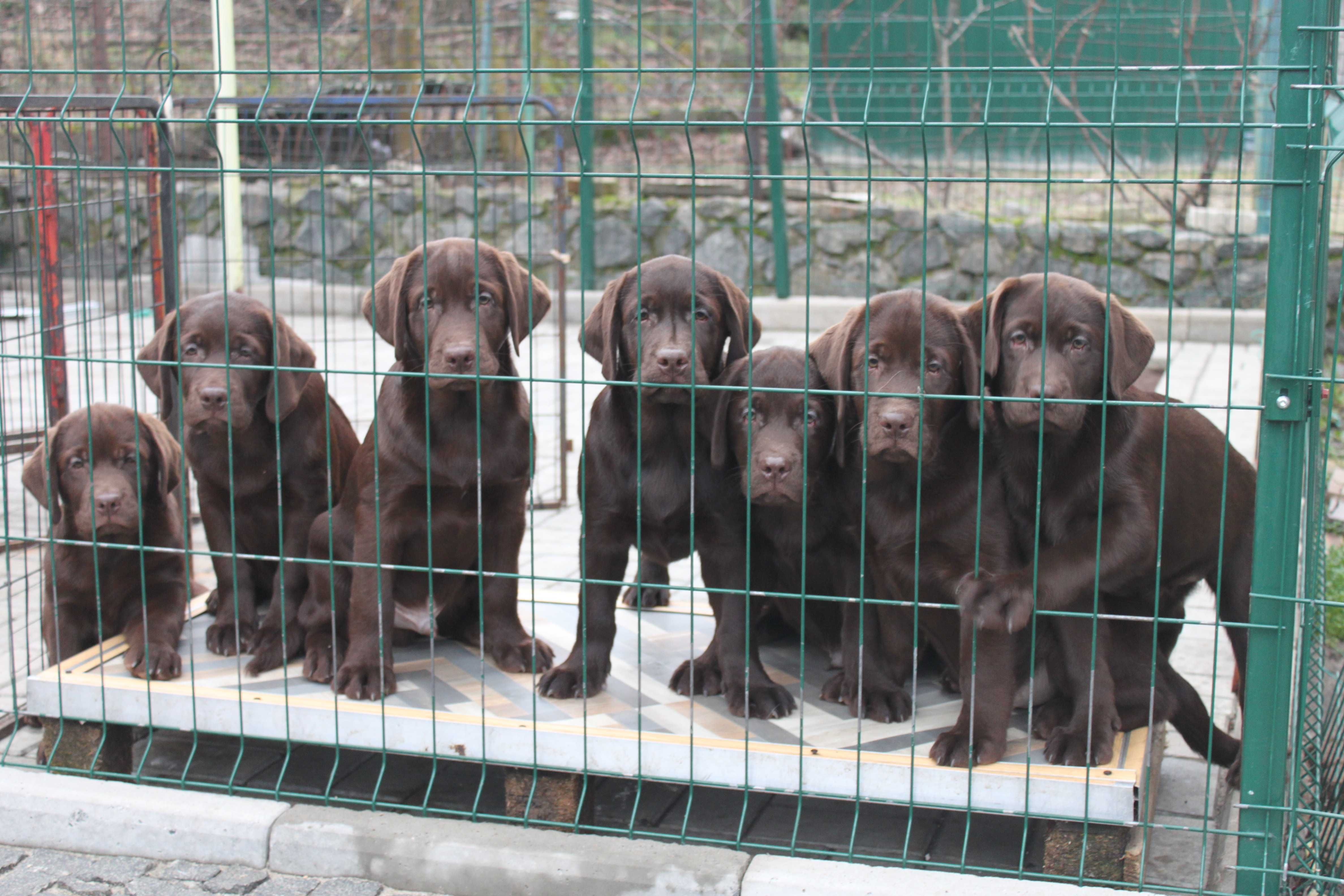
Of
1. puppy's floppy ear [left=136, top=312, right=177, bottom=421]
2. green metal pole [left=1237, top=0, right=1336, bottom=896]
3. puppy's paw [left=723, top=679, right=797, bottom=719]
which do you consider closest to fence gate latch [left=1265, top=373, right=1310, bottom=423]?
green metal pole [left=1237, top=0, right=1336, bottom=896]

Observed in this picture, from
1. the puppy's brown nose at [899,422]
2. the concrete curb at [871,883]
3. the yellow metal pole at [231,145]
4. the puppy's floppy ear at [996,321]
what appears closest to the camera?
the concrete curb at [871,883]

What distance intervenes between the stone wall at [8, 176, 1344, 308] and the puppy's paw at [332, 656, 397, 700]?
9.23 metres

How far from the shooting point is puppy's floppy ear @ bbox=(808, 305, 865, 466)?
144 inches

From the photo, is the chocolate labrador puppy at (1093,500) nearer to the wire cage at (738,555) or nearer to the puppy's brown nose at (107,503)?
the wire cage at (738,555)

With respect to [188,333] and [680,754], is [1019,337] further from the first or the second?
[188,333]

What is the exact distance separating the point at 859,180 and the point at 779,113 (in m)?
11.5

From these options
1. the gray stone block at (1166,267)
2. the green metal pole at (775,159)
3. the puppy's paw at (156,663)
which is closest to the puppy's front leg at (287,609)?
the puppy's paw at (156,663)

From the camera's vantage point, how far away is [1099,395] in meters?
3.50

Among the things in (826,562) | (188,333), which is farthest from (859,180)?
(188,333)

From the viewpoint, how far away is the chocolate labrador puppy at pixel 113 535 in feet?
14.0

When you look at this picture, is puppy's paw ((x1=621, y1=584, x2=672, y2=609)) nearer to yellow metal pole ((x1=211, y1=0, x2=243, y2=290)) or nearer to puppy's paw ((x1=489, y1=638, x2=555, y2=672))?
puppy's paw ((x1=489, y1=638, x2=555, y2=672))

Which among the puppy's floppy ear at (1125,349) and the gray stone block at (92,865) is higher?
the puppy's floppy ear at (1125,349)

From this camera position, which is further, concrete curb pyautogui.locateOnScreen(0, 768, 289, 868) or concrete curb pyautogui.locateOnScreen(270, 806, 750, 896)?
concrete curb pyautogui.locateOnScreen(0, 768, 289, 868)

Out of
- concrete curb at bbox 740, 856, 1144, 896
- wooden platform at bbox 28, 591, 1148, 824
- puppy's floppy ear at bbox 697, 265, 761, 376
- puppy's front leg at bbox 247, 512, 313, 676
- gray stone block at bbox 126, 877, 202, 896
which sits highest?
puppy's floppy ear at bbox 697, 265, 761, 376
